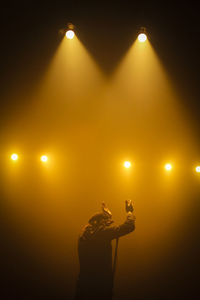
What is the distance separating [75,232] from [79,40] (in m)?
3.01

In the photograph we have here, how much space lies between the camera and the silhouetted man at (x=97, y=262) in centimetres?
349

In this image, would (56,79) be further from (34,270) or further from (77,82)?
(34,270)

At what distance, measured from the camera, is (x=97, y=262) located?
11.5 feet

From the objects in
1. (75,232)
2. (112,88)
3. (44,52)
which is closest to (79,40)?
(44,52)

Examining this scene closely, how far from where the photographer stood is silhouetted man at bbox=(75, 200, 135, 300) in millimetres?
3490

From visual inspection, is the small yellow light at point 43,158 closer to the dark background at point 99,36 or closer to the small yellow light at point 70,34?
the dark background at point 99,36

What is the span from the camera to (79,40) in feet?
16.9

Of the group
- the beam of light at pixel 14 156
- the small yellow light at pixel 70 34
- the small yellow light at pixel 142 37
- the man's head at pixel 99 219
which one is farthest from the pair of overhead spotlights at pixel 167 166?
the small yellow light at pixel 70 34

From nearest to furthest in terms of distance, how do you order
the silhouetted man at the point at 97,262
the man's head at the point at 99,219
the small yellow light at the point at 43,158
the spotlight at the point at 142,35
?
the silhouetted man at the point at 97,262 < the man's head at the point at 99,219 < the spotlight at the point at 142,35 < the small yellow light at the point at 43,158

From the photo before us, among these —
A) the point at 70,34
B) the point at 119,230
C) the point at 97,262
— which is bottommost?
the point at 97,262

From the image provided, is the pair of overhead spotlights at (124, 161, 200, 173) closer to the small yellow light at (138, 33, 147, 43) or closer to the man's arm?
the man's arm

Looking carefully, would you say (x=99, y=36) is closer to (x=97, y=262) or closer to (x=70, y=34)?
(x=70, y=34)

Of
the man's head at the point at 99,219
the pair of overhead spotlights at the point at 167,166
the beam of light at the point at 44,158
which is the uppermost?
the pair of overhead spotlights at the point at 167,166

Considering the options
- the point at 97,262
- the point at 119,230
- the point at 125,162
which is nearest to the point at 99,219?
the point at 119,230
